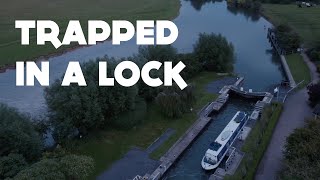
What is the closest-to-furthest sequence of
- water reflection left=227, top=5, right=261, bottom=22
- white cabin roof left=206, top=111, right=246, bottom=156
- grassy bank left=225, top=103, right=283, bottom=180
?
grassy bank left=225, top=103, right=283, bottom=180
white cabin roof left=206, top=111, right=246, bottom=156
water reflection left=227, top=5, right=261, bottom=22

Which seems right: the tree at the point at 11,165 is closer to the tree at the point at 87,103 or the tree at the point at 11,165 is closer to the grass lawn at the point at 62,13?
the tree at the point at 87,103

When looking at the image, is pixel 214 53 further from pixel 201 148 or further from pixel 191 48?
pixel 201 148

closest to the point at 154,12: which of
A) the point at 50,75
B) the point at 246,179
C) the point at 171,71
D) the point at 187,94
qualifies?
the point at 50,75

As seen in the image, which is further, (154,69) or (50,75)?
(50,75)

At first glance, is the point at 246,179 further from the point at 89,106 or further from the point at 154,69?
the point at 154,69

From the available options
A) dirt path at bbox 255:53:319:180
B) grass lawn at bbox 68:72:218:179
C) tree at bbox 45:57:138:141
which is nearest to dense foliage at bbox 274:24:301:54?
dirt path at bbox 255:53:319:180

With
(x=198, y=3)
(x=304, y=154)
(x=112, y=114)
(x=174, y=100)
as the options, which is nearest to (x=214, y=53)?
(x=174, y=100)

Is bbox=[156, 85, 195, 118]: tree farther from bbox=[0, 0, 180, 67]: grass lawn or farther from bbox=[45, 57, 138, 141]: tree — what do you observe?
bbox=[0, 0, 180, 67]: grass lawn

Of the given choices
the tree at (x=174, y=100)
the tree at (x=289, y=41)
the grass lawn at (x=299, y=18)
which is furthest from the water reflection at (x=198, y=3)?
the tree at (x=174, y=100)
